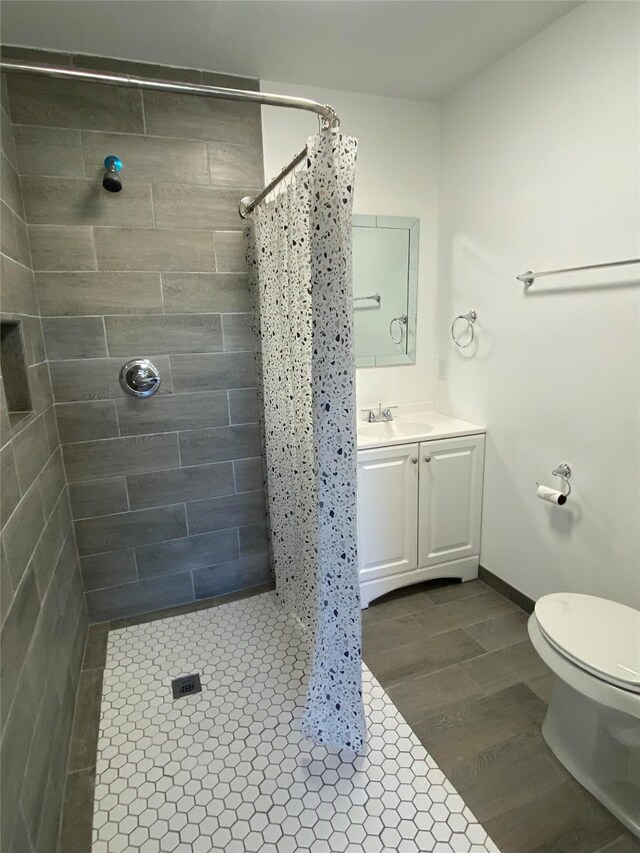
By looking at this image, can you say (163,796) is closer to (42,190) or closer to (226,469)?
(226,469)

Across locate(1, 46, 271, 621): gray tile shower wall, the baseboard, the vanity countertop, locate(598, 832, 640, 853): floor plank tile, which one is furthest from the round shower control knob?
locate(598, 832, 640, 853): floor plank tile

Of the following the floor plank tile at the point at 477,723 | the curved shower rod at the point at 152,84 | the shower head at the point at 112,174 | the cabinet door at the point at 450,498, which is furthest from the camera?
the cabinet door at the point at 450,498

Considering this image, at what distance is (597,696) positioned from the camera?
4.28ft

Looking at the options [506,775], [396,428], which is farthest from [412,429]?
[506,775]

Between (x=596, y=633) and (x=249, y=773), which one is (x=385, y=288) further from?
(x=249, y=773)

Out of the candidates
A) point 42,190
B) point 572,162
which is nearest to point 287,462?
point 42,190

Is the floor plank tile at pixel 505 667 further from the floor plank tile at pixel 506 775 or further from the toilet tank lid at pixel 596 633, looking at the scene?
the toilet tank lid at pixel 596 633

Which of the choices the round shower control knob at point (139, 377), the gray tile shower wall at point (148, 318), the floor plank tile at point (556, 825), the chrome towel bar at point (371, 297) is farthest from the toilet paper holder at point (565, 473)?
the round shower control knob at point (139, 377)

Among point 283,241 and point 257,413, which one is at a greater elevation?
point 283,241

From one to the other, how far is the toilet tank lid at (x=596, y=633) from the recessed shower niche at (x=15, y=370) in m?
1.98

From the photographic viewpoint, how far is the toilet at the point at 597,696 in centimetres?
129

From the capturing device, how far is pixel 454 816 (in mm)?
1360

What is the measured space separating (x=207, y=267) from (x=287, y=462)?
1.03 m

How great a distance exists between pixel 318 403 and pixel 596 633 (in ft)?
3.86
